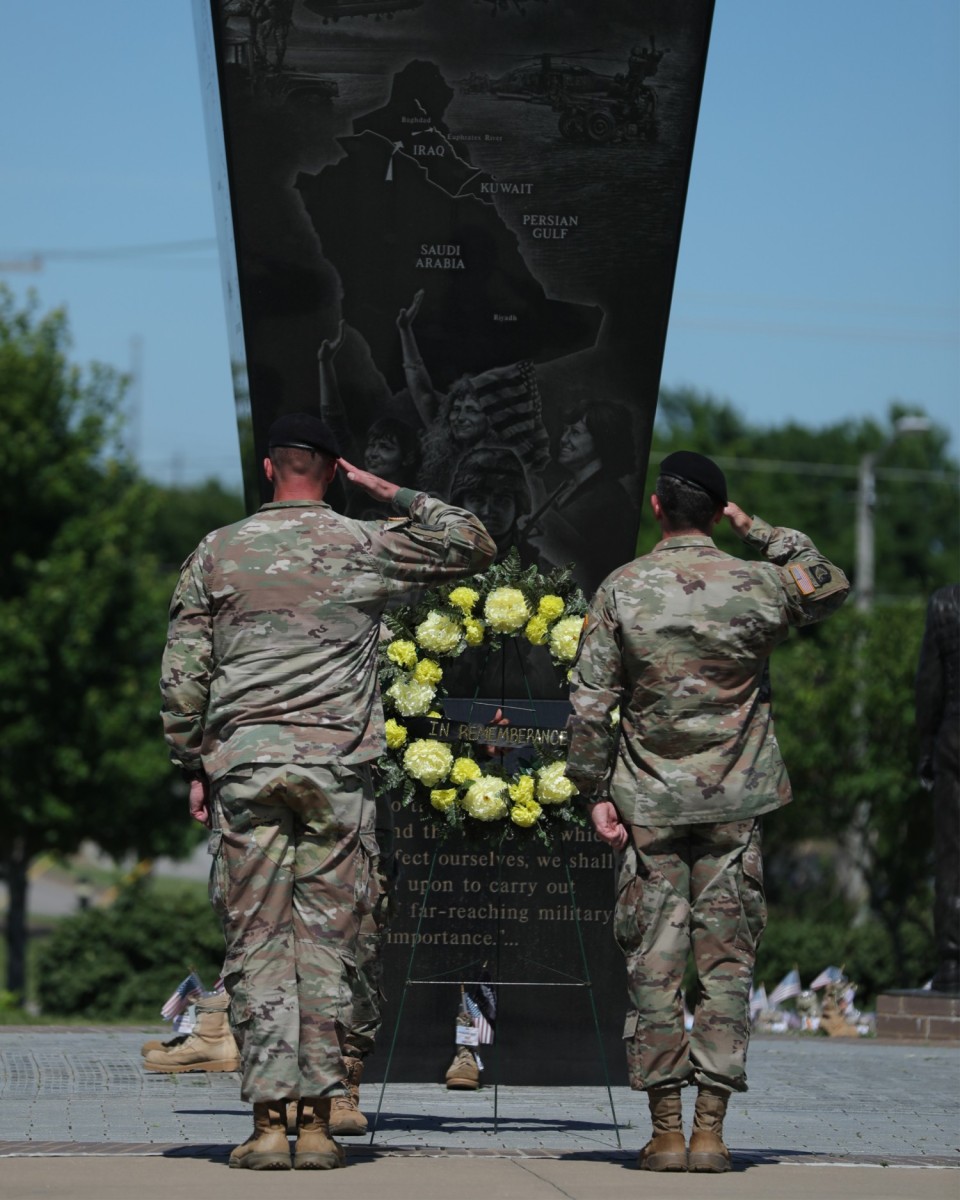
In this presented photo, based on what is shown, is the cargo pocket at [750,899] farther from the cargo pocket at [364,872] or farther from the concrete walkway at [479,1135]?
the cargo pocket at [364,872]

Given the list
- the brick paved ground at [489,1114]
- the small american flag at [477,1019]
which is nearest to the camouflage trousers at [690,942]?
the brick paved ground at [489,1114]

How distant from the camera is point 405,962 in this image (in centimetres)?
898

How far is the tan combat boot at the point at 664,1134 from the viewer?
617cm

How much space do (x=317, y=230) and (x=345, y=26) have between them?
0.89m

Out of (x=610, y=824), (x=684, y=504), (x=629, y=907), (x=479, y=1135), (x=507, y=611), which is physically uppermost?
(x=684, y=504)

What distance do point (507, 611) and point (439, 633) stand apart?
0.95 ft

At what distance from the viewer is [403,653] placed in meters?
8.27

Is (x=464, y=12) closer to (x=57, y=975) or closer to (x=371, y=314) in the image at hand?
(x=371, y=314)

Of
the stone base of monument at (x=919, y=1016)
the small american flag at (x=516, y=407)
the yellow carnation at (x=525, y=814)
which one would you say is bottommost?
the stone base of monument at (x=919, y=1016)

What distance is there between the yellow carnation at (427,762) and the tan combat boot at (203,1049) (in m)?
1.63

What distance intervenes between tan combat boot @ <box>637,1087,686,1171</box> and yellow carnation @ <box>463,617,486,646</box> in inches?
98.5

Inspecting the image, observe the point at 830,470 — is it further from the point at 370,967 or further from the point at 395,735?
the point at 370,967

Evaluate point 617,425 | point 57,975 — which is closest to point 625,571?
point 617,425

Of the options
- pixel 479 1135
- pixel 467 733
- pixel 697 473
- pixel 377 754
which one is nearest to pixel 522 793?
pixel 467 733
